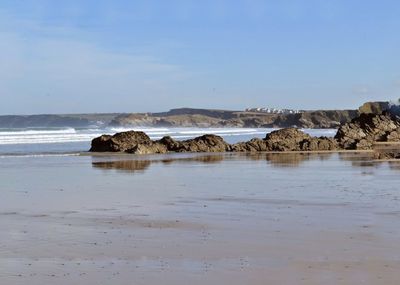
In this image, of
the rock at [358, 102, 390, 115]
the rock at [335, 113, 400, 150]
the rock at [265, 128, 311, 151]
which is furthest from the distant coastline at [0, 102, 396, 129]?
the rock at [265, 128, 311, 151]

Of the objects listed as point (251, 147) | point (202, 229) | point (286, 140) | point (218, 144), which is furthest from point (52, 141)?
point (202, 229)

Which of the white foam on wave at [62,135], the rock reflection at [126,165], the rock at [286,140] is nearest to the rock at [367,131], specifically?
the rock at [286,140]

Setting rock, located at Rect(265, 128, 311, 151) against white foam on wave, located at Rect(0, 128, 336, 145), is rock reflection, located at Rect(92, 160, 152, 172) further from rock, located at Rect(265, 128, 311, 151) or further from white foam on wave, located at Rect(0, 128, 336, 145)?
white foam on wave, located at Rect(0, 128, 336, 145)

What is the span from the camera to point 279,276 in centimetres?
769

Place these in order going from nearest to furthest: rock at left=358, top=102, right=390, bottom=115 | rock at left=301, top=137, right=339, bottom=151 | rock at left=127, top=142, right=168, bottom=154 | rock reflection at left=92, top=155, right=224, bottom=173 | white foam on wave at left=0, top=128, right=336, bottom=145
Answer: rock reflection at left=92, top=155, right=224, bottom=173
rock at left=127, top=142, right=168, bottom=154
rock at left=301, top=137, right=339, bottom=151
white foam on wave at left=0, top=128, right=336, bottom=145
rock at left=358, top=102, right=390, bottom=115

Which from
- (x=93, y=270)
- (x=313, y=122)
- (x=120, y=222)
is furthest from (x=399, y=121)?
(x=313, y=122)

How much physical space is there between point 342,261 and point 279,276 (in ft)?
3.61

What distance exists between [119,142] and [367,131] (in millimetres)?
16842

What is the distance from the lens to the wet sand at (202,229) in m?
7.92

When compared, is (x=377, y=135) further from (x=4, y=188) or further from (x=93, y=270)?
(x=93, y=270)

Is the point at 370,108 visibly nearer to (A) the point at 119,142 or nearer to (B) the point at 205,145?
(B) the point at 205,145

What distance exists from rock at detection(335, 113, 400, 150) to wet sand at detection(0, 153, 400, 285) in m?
17.0

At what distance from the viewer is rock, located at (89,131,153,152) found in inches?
1422

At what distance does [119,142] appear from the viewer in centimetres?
3647
